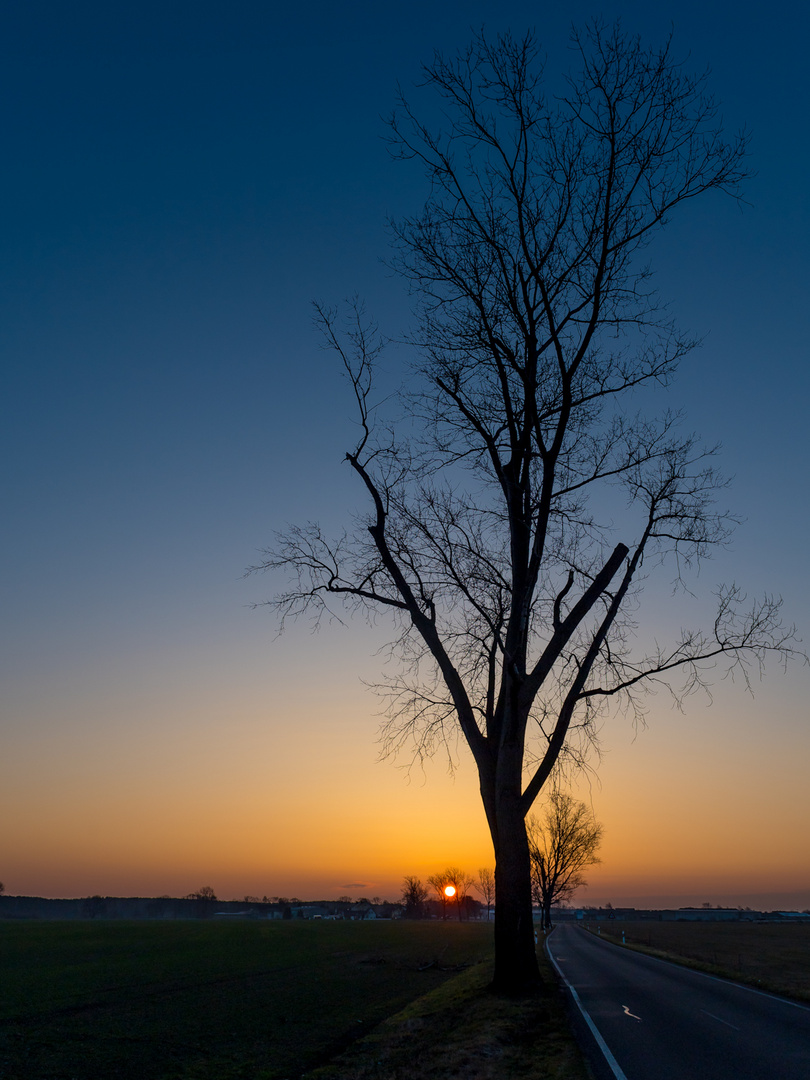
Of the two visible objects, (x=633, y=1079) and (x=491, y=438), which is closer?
(x=633, y=1079)

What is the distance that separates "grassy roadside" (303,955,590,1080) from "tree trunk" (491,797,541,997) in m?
→ 0.49

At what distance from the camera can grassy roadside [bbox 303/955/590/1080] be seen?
862 cm

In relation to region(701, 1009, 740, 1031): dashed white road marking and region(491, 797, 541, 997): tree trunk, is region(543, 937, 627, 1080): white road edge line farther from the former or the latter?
region(701, 1009, 740, 1031): dashed white road marking

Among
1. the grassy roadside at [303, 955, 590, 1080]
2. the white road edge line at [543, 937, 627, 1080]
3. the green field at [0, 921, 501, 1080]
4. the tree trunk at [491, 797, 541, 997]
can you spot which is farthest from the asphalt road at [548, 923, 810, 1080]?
the green field at [0, 921, 501, 1080]

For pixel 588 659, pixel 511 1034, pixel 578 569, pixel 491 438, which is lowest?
pixel 511 1034

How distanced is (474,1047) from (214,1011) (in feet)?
46.0

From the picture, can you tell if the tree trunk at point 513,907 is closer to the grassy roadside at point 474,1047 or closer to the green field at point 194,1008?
the grassy roadside at point 474,1047

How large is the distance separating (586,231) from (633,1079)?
509 inches

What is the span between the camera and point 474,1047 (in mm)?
9680

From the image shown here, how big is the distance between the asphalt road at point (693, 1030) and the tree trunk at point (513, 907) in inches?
51.7

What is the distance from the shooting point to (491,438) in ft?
50.9

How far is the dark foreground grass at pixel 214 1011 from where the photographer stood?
12289 millimetres

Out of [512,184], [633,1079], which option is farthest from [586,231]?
[633,1079]

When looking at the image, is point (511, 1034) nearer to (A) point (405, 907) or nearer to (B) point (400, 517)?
(B) point (400, 517)
